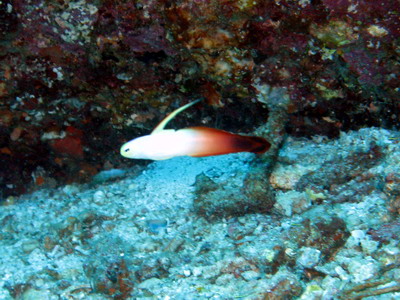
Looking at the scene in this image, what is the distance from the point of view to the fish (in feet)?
Answer: 6.66

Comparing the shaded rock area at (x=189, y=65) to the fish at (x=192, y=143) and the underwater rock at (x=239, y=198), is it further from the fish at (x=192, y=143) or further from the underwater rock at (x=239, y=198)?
the fish at (x=192, y=143)

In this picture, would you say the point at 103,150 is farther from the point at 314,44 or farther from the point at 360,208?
the point at 360,208

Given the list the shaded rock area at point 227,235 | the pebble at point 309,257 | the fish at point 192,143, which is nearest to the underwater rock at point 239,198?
the shaded rock area at point 227,235

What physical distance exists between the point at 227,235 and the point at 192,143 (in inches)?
53.9

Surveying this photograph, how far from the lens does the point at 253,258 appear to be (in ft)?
8.67

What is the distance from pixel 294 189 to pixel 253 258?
1.10 metres

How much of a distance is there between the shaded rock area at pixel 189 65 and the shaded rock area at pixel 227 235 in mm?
558

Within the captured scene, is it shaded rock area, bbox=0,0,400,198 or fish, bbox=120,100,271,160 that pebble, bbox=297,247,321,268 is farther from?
shaded rock area, bbox=0,0,400,198

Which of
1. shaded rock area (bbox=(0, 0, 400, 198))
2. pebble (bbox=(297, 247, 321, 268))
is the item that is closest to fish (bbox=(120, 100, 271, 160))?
pebble (bbox=(297, 247, 321, 268))

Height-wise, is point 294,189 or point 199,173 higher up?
point 199,173

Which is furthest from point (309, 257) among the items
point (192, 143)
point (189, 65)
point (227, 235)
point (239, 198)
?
point (189, 65)

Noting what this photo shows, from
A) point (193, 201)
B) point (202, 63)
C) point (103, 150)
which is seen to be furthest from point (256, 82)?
point (103, 150)

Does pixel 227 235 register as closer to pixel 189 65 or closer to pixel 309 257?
pixel 309 257

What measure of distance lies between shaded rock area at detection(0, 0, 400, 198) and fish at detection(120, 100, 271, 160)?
1576 mm
